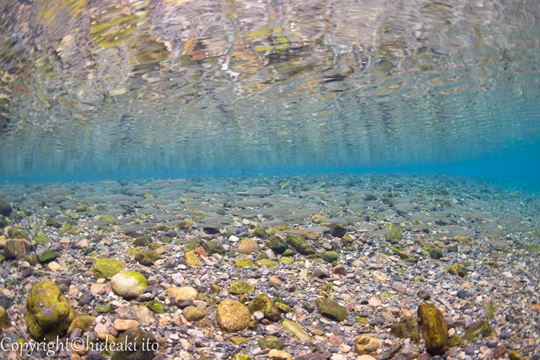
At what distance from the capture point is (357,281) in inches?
204

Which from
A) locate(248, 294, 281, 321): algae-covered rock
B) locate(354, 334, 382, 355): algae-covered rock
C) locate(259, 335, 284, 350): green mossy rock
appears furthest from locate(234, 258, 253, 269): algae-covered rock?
locate(354, 334, 382, 355): algae-covered rock

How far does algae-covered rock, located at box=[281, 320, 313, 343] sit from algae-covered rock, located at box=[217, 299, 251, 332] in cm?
52

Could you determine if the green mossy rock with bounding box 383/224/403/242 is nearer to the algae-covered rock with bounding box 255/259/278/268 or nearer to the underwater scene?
the underwater scene

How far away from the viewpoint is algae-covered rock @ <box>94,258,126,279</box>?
4492 millimetres

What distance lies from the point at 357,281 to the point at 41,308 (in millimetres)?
4801

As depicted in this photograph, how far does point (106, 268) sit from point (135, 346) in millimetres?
2075

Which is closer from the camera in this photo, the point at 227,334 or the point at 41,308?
the point at 41,308

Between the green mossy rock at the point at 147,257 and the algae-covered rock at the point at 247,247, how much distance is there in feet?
5.73

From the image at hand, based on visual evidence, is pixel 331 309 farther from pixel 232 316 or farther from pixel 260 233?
pixel 260 233

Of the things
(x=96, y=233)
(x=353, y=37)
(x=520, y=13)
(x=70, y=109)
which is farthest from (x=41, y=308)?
(x=70, y=109)

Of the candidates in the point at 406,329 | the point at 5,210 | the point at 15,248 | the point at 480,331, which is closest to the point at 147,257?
the point at 15,248

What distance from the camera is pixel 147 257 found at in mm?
5164

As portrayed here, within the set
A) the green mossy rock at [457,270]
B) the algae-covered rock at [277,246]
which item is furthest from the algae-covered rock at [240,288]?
the green mossy rock at [457,270]

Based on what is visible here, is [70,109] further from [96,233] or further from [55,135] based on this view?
[96,233]
